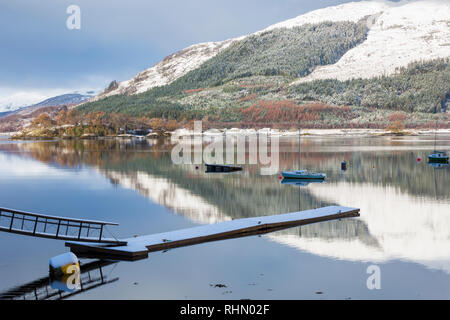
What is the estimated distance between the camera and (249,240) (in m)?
23.0

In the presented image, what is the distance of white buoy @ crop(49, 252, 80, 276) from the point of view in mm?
17453

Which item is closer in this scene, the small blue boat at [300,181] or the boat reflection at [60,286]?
the boat reflection at [60,286]

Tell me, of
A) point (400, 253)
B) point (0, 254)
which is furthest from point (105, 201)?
point (400, 253)

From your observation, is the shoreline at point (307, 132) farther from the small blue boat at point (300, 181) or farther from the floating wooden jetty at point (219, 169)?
the small blue boat at point (300, 181)

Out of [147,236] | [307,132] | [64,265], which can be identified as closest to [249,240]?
[147,236]

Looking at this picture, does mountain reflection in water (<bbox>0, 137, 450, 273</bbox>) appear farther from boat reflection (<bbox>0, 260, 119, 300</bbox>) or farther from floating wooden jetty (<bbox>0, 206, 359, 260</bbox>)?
boat reflection (<bbox>0, 260, 119, 300</bbox>)

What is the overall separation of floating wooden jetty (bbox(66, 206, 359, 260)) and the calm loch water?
47cm

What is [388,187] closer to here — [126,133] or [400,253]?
[400,253]

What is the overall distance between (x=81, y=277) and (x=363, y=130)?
192 metres

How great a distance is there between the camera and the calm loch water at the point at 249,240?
55.7ft

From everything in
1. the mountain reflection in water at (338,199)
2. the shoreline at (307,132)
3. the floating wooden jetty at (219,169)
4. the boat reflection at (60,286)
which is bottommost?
the boat reflection at (60,286)

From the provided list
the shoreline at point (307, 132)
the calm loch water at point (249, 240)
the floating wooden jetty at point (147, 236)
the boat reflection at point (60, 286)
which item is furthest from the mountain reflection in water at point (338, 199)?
the shoreline at point (307, 132)

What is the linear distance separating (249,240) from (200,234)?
2.25m

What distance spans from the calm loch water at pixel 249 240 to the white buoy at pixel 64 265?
1.98 feet
